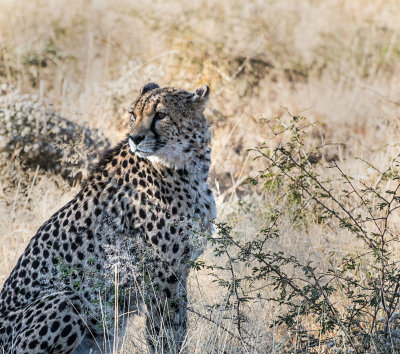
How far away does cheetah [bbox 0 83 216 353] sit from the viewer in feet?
11.2

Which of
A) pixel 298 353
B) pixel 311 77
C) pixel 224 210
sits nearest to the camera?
pixel 298 353

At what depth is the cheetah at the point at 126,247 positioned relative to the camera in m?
3.43

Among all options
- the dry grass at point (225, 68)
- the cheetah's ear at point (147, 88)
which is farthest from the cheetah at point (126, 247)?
the dry grass at point (225, 68)

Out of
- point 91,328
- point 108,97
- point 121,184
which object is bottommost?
point 108,97

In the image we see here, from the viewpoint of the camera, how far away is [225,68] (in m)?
8.90

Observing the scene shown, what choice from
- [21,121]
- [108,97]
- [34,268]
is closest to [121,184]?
[34,268]

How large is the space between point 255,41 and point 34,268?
7.07 meters

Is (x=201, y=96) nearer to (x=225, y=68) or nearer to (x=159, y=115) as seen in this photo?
(x=159, y=115)

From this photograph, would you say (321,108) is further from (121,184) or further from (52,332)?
(52,332)

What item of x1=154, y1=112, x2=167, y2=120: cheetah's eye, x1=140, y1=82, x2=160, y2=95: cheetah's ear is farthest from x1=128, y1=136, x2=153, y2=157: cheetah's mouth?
x1=140, y1=82, x2=160, y2=95: cheetah's ear

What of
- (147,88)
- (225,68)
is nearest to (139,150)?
(147,88)

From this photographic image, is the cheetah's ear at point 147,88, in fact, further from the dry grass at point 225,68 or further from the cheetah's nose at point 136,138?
the dry grass at point 225,68

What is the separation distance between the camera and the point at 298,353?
3.58 m

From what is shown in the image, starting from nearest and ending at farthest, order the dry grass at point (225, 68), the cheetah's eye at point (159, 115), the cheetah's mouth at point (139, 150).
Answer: the cheetah's mouth at point (139, 150) < the cheetah's eye at point (159, 115) < the dry grass at point (225, 68)
